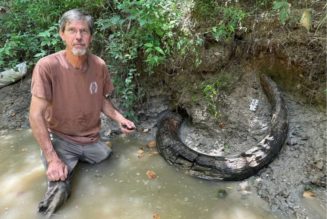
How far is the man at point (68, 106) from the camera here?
9.12 feet

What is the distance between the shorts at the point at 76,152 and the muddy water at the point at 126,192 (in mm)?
85

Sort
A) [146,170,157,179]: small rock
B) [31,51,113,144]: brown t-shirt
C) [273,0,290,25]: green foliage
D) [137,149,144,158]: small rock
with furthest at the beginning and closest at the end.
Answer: [137,149,144,158]: small rock
[273,0,290,25]: green foliage
[146,170,157,179]: small rock
[31,51,113,144]: brown t-shirt

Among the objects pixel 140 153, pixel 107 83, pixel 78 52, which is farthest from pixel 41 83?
pixel 140 153

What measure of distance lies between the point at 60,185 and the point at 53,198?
0.12 meters

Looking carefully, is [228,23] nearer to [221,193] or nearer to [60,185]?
[221,193]

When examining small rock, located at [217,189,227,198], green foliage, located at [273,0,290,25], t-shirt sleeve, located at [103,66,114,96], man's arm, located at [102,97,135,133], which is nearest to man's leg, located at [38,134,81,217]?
man's arm, located at [102,97,135,133]

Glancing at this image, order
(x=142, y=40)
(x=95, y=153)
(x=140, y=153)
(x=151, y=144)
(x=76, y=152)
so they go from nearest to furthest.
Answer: (x=76, y=152)
(x=95, y=153)
(x=140, y=153)
(x=151, y=144)
(x=142, y=40)

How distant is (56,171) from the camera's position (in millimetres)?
2855

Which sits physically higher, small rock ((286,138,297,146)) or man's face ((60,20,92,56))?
man's face ((60,20,92,56))

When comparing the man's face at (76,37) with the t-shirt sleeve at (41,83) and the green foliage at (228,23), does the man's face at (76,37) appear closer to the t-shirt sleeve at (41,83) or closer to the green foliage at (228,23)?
the t-shirt sleeve at (41,83)

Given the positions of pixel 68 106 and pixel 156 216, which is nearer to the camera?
pixel 156 216

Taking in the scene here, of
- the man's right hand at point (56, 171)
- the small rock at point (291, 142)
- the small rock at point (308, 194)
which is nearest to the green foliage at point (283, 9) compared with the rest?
the small rock at point (291, 142)

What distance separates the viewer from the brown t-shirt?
111 inches

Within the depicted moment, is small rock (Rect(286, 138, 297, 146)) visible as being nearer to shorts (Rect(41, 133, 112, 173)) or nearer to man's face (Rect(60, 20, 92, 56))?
shorts (Rect(41, 133, 112, 173))
